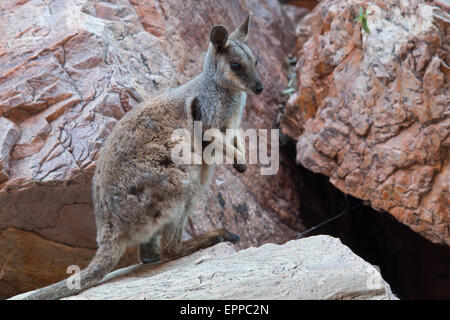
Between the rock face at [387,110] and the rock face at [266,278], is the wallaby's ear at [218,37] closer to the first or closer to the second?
the rock face at [387,110]

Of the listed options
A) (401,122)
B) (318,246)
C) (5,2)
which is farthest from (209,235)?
(5,2)

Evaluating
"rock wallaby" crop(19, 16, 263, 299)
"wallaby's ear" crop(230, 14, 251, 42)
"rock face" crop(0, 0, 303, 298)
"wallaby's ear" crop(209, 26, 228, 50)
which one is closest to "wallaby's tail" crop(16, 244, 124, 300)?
"rock wallaby" crop(19, 16, 263, 299)

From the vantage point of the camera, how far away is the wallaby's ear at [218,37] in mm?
5238

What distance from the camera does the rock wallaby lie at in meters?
4.37

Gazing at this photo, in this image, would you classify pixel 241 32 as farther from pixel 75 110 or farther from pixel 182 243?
pixel 182 243

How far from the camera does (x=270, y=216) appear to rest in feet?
23.8

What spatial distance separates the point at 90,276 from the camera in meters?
4.11

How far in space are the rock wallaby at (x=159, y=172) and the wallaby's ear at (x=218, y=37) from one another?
1cm

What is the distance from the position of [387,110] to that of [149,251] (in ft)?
11.3

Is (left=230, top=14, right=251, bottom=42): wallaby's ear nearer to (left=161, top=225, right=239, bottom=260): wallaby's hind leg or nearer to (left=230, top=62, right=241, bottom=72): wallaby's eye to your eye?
(left=230, top=62, right=241, bottom=72): wallaby's eye

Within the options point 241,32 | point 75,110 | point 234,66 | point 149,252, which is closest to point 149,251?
point 149,252
